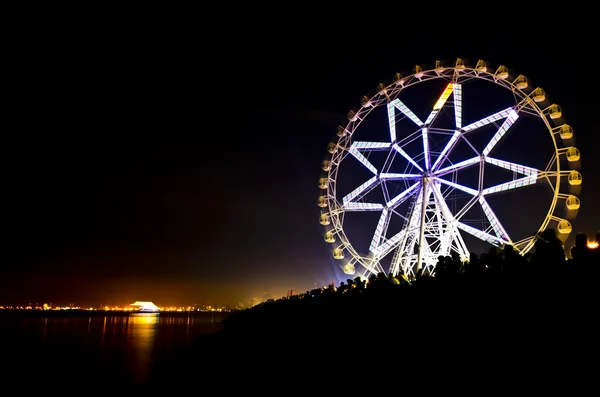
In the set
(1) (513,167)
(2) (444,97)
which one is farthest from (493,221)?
(2) (444,97)

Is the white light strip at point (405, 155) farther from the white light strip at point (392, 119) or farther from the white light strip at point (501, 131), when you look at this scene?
the white light strip at point (501, 131)

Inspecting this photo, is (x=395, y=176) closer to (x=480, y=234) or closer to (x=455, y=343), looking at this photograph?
(x=480, y=234)

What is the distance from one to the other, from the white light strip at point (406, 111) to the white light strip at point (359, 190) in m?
4.48

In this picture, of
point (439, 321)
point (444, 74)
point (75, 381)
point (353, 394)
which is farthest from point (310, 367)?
point (444, 74)

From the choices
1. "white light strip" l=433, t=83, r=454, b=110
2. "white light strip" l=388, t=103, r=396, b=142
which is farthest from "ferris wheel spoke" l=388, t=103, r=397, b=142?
"white light strip" l=433, t=83, r=454, b=110

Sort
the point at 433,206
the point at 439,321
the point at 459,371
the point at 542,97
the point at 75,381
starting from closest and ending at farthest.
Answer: the point at 459,371 < the point at 439,321 < the point at 75,381 < the point at 542,97 < the point at 433,206

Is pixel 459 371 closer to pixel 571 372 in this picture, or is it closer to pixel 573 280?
pixel 571 372

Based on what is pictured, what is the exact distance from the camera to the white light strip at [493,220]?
19.9 metres

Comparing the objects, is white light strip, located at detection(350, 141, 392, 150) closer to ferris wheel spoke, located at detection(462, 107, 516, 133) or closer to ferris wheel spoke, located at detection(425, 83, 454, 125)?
ferris wheel spoke, located at detection(425, 83, 454, 125)

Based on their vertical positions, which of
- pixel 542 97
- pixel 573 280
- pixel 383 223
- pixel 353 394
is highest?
pixel 542 97

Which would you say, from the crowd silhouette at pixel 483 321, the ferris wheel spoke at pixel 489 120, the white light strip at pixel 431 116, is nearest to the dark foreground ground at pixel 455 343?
the crowd silhouette at pixel 483 321

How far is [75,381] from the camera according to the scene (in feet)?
43.0

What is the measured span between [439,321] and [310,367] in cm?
339

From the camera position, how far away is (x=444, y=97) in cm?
2395
